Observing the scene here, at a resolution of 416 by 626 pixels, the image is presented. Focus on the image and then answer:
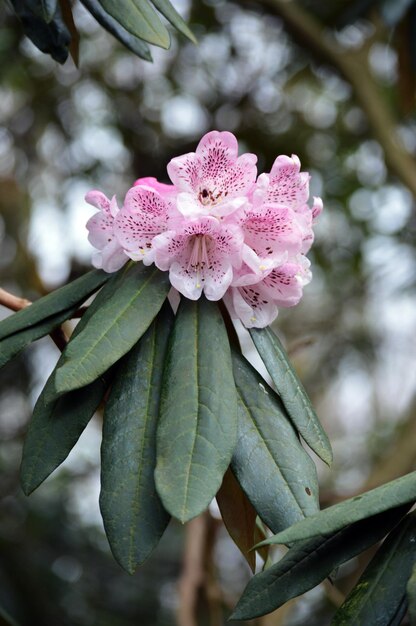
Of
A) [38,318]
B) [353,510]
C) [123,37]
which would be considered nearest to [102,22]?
[123,37]

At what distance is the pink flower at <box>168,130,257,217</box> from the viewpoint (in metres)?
0.81

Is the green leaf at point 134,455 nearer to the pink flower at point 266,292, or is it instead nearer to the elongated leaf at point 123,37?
the pink flower at point 266,292

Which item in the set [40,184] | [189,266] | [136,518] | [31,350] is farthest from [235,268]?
[40,184]

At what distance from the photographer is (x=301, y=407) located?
782 millimetres

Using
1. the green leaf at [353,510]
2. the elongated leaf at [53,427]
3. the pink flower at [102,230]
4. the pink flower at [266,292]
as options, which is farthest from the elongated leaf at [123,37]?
the green leaf at [353,510]

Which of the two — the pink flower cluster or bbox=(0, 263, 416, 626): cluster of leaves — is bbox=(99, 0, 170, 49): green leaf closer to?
the pink flower cluster

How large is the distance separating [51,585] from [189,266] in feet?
6.45

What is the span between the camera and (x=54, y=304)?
2.75 ft

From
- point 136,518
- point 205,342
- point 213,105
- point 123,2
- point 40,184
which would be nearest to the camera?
point 136,518

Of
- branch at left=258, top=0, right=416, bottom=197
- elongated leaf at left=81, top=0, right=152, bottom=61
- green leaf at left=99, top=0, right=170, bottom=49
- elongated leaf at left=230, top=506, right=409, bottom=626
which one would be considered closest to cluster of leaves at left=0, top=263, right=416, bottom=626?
elongated leaf at left=230, top=506, right=409, bottom=626

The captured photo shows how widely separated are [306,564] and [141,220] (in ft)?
1.18

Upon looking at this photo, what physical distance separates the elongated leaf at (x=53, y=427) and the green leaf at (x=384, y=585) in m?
0.27

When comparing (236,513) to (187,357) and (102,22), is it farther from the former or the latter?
(102,22)

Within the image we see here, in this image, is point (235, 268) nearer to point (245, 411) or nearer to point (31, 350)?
point (245, 411)
